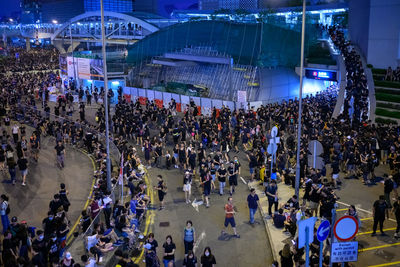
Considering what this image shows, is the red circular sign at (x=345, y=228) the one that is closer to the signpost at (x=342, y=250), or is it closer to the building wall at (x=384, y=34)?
the signpost at (x=342, y=250)

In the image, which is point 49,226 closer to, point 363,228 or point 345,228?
point 345,228

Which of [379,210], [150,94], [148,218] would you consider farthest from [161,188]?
[150,94]

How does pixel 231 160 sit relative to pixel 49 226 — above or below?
below

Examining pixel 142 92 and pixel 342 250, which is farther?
pixel 142 92

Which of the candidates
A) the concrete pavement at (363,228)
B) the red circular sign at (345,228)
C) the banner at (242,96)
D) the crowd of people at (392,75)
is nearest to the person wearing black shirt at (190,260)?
the concrete pavement at (363,228)

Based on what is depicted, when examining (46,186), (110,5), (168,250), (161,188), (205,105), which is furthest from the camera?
(110,5)

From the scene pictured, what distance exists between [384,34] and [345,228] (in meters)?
29.6

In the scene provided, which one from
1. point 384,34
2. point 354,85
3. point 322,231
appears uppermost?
point 384,34

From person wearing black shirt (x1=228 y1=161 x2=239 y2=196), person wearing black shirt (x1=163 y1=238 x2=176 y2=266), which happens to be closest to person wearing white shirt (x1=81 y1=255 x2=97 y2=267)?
person wearing black shirt (x1=163 y1=238 x2=176 y2=266)

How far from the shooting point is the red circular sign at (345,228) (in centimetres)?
758

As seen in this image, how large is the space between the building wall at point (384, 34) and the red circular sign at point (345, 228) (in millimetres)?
28868

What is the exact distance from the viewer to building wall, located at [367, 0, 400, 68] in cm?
3195

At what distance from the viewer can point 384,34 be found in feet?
108

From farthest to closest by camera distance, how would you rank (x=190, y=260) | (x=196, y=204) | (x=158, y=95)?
(x=158, y=95) → (x=196, y=204) → (x=190, y=260)
